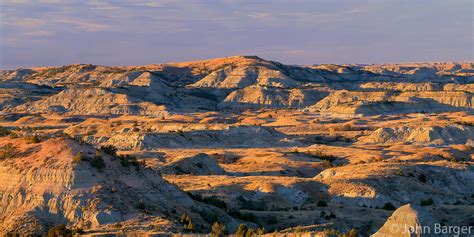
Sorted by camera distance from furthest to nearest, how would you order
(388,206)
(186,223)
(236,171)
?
(236,171) → (388,206) → (186,223)

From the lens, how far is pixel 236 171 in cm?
5216

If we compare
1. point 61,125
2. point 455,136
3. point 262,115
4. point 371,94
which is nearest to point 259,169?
point 455,136

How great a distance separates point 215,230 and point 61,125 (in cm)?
8376

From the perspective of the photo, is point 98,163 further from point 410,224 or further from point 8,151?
point 410,224

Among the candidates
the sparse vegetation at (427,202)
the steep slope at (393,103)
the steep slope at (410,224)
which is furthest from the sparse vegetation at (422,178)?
the steep slope at (393,103)

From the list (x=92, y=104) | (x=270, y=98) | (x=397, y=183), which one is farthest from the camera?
(x=270, y=98)

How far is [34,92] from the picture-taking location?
5822 inches

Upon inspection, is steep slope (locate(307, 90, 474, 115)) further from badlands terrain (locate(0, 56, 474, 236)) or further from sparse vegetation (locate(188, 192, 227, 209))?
sparse vegetation (locate(188, 192, 227, 209))

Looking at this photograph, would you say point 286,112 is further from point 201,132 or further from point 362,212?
point 362,212

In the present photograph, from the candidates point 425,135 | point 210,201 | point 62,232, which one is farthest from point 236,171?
point 425,135

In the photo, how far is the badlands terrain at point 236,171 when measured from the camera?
23828mm

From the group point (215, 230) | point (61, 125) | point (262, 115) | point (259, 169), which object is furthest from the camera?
point (262, 115)

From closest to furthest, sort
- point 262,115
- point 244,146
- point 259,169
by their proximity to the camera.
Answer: point 259,169 → point 244,146 → point 262,115

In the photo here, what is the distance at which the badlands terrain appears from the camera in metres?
23.8
